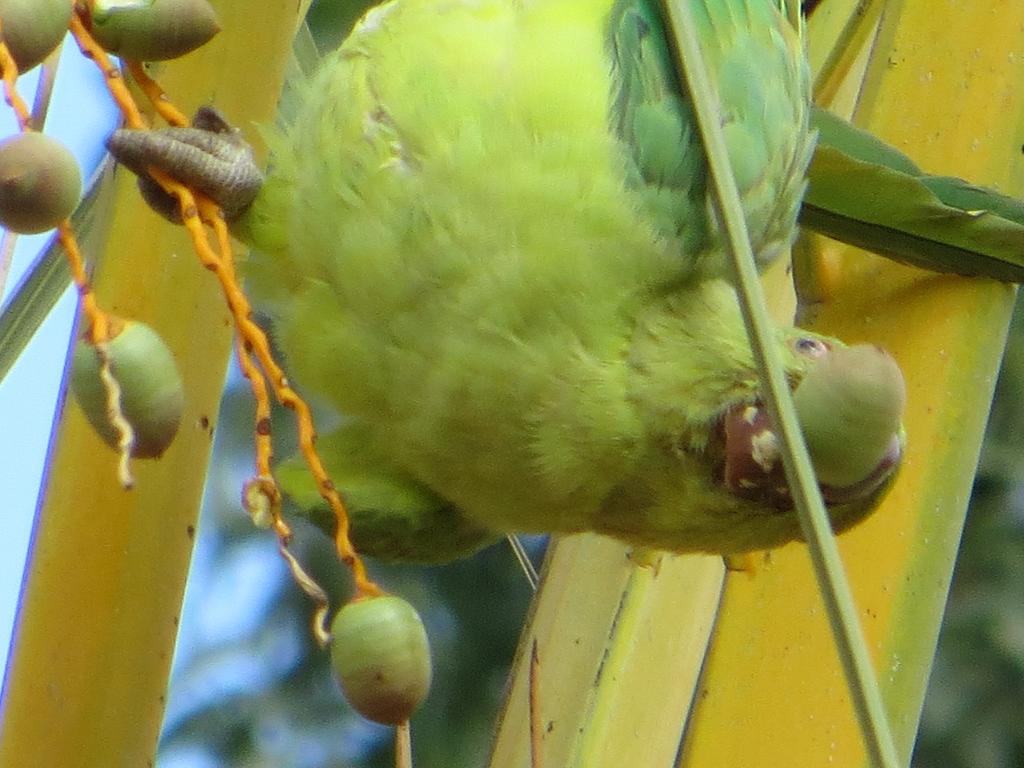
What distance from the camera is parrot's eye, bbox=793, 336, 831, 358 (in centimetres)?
86

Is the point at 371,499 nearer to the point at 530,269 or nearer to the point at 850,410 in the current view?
the point at 530,269

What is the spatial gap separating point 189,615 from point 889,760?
216 cm

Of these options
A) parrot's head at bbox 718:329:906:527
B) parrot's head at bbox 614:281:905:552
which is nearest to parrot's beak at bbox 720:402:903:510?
parrot's head at bbox 614:281:905:552

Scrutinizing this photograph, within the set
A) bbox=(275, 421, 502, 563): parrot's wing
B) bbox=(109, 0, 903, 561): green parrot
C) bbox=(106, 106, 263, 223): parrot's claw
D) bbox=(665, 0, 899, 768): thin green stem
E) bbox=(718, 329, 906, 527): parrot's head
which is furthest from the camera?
bbox=(275, 421, 502, 563): parrot's wing

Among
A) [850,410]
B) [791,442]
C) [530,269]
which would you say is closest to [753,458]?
[530,269]

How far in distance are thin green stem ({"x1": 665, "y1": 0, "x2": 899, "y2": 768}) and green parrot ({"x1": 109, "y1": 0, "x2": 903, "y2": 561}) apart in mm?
388

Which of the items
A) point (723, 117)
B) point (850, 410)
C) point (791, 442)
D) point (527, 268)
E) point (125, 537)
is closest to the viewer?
point (791, 442)

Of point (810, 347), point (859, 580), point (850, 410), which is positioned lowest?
point (859, 580)

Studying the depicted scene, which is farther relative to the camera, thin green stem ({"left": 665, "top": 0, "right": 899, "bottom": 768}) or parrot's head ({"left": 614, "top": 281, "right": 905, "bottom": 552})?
parrot's head ({"left": 614, "top": 281, "right": 905, "bottom": 552})

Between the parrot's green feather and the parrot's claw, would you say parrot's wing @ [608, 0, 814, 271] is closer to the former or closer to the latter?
the parrot's green feather

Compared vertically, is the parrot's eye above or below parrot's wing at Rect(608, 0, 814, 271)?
below

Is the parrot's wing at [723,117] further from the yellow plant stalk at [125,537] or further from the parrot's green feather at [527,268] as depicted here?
the yellow plant stalk at [125,537]

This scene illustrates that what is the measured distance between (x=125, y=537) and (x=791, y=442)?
1.63 ft

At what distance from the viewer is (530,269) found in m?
0.95
